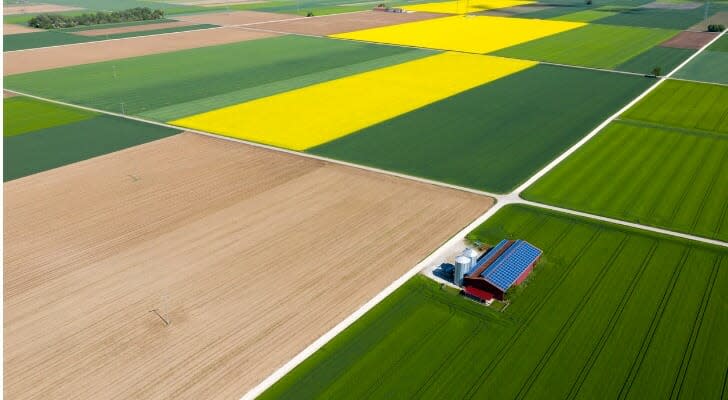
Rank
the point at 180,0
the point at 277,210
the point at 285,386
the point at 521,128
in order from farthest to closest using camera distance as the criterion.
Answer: the point at 180,0 < the point at 521,128 < the point at 277,210 < the point at 285,386

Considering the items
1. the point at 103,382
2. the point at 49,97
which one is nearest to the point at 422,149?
the point at 103,382

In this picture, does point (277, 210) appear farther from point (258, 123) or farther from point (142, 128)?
point (142, 128)

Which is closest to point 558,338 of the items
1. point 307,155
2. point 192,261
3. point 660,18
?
point 192,261

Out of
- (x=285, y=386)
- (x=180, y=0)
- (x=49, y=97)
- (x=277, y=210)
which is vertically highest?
(x=180, y=0)

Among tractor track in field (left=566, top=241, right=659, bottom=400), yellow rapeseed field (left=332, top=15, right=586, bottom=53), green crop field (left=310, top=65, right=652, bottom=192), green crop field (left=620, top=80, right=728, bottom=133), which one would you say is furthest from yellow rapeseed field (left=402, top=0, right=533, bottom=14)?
tractor track in field (left=566, top=241, right=659, bottom=400)

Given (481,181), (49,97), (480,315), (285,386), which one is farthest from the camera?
(49,97)

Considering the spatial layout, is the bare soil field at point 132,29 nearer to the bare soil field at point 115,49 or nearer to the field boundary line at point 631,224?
the bare soil field at point 115,49
